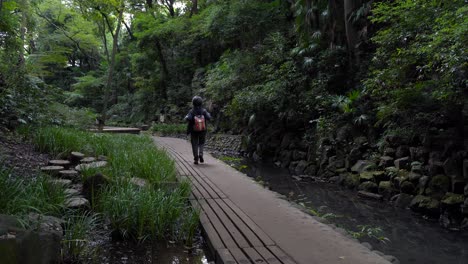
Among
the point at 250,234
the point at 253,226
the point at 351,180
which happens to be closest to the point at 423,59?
the point at 351,180

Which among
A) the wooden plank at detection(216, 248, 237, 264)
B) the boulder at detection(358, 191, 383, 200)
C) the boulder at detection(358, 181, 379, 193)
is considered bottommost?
the boulder at detection(358, 191, 383, 200)

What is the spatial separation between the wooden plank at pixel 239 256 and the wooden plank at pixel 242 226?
21cm

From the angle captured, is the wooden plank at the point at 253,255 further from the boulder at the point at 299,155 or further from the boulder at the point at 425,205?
the boulder at the point at 299,155

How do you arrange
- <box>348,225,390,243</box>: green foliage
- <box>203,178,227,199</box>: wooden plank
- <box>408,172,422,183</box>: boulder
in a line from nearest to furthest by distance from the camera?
<box>348,225,390,243</box>: green foliage < <box>203,178,227,199</box>: wooden plank < <box>408,172,422,183</box>: boulder

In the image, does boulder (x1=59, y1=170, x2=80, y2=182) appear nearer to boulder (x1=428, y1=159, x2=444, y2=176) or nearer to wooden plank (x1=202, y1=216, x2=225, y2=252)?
wooden plank (x1=202, y1=216, x2=225, y2=252)

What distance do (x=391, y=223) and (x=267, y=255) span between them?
3.61 meters

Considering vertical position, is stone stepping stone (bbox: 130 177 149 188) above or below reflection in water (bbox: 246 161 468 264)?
above

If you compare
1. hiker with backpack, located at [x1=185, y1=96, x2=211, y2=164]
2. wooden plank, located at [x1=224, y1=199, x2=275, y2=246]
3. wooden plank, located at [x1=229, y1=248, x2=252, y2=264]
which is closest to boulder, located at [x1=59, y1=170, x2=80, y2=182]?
wooden plank, located at [x1=224, y1=199, x2=275, y2=246]

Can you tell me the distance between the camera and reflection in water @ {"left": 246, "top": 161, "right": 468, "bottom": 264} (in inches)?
180

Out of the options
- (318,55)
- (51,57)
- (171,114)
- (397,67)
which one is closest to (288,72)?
(318,55)

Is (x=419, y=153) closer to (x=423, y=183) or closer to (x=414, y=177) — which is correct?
(x=414, y=177)

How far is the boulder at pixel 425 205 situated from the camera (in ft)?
19.4

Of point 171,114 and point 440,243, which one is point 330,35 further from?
point 171,114

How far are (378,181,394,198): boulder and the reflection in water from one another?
31 centimetres
